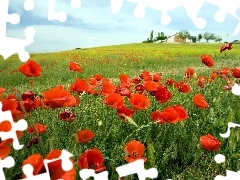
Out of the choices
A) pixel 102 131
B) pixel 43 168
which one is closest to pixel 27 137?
pixel 102 131

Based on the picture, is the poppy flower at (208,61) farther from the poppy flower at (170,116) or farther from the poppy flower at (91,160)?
the poppy flower at (91,160)

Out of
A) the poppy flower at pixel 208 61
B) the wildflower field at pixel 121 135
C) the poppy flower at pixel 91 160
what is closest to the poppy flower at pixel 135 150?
the wildflower field at pixel 121 135

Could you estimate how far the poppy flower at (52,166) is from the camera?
1274 millimetres

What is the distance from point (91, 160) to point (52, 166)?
265mm

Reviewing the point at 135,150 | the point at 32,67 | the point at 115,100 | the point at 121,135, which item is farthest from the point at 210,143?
the point at 32,67

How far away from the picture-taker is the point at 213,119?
2.89 m

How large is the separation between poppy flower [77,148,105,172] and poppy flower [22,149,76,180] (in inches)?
7.1

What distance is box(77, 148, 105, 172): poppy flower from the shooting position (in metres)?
1.51

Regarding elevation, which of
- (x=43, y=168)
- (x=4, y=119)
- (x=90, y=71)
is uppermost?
(x=4, y=119)

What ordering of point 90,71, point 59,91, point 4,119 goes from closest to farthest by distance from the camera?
point 4,119 < point 59,91 < point 90,71

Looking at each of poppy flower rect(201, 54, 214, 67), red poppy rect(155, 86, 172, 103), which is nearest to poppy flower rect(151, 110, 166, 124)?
red poppy rect(155, 86, 172, 103)

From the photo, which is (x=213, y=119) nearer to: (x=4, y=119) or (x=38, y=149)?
(x=38, y=149)

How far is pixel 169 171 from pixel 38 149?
0.79 m

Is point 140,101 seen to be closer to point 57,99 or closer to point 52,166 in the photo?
point 57,99
